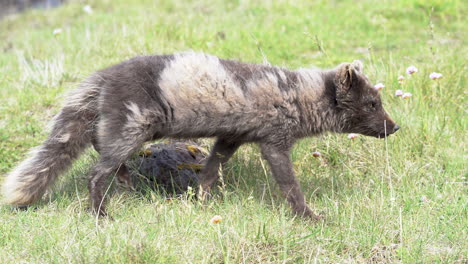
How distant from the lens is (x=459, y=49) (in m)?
7.62

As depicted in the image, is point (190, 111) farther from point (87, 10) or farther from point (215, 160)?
point (87, 10)

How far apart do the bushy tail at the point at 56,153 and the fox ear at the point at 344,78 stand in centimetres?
193

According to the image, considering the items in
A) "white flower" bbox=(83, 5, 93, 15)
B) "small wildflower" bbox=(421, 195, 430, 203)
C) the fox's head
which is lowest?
"small wildflower" bbox=(421, 195, 430, 203)

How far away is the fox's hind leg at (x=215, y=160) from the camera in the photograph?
5160mm

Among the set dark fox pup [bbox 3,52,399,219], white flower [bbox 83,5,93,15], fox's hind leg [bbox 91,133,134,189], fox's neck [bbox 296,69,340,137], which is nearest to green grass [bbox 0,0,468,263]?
fox's hind leg [bbox 91,133,134,189]

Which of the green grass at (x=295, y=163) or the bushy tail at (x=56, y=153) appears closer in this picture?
the green grass at (x=295, y=163)

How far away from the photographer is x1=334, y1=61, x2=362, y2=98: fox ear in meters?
4.86

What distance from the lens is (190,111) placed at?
458 centimetres

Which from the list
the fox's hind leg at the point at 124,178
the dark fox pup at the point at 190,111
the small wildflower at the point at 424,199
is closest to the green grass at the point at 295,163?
the small wildflower at the point at 424,199

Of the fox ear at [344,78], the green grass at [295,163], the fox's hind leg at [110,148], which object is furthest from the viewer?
the fox ear at [344,78]

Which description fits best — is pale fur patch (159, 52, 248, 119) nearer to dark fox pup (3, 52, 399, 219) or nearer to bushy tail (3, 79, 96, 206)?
dark fox pup (3, 52, 399, 219)

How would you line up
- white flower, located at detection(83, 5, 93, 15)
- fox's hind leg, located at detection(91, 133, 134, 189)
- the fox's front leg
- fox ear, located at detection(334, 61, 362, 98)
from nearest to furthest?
the fox's front leg < fox ear, located at detection(334, 61, 362, 98) < fox's hind leg, located at detection(91, 133, 134, 189) < white flower, located at detection(83, 5, 93, 15)

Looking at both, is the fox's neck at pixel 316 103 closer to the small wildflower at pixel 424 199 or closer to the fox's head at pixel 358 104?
the fox's head at pixel 358 104

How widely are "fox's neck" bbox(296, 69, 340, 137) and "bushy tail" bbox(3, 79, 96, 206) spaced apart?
5.40 feet
